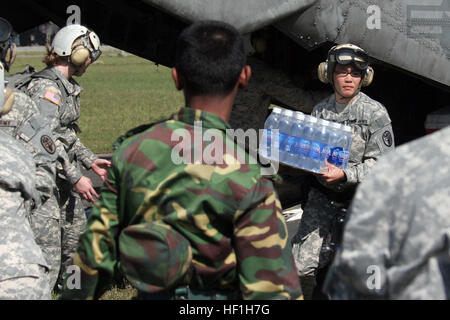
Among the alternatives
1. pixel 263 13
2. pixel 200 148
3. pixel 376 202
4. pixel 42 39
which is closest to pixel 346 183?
pixel 263 13

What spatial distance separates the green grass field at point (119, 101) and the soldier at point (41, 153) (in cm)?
281

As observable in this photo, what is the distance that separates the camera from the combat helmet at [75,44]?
18.5 ft

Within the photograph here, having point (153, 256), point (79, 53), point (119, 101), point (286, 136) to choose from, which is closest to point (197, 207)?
point (153, 256)

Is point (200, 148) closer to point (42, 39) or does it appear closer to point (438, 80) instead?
point (438, 80)

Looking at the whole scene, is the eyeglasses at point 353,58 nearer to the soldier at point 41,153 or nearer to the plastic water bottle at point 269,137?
the plastic water bottle at point 269,137

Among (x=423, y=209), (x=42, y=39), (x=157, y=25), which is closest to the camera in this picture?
(x=423, y=209)

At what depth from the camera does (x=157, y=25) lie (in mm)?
7031

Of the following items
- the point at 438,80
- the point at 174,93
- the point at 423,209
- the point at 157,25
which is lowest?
the point at 423,209

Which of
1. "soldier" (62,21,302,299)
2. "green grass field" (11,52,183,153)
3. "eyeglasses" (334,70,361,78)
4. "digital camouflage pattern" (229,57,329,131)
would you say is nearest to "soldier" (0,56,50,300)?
"soldier" (62,21,302,299)

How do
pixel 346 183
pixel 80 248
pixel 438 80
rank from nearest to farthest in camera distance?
pixel 80 248 → pixel 346 183 → pixel 438 80

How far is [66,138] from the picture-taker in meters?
5.64

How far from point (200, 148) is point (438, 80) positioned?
4262mm

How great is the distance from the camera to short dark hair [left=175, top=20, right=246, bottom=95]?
263cm

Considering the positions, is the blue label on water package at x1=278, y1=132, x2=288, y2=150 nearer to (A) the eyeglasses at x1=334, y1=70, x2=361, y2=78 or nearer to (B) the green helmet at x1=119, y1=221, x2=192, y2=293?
(A) the eyeglasses at x1=334, y1=70, x2=361, y2=78
